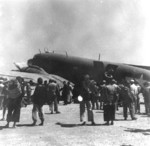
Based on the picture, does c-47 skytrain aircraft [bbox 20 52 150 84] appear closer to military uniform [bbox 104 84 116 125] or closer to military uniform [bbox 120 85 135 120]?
military uniform [bbox 120 85 135 120]

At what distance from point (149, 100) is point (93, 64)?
13.6 meters

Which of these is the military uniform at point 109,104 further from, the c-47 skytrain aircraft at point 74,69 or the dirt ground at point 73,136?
the c-47 skytrain aircraft at point 74,69

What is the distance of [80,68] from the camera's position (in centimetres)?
2797

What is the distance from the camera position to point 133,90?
14164 millimetres

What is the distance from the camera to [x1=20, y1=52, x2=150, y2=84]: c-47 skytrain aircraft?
26438 millimetres

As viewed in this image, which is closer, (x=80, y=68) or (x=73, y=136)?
(x=73, y=136)

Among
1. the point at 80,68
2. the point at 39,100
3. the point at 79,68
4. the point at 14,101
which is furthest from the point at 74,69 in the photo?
the point at 14,101

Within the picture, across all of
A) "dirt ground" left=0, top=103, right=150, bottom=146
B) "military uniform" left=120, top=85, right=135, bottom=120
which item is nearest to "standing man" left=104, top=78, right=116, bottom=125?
"dirt ground" left=0, top=103, right=150, bottom=146

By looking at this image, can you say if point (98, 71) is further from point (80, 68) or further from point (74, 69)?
point (74, 69)

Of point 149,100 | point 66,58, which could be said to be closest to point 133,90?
point 149,100

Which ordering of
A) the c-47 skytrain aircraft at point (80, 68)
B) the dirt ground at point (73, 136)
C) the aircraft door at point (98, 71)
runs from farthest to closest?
the c-47 skytrain aircraft at point (80, 68) → the aircraft door at point (98, 71) → the dirt ground at point (73, 136)

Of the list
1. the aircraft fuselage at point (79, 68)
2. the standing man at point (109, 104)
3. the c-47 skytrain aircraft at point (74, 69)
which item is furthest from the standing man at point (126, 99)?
the aircraft fuselage at point (79, 68)

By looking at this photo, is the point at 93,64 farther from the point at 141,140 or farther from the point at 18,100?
the point at 141,140

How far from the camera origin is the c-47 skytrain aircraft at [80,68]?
26438 millimetres
